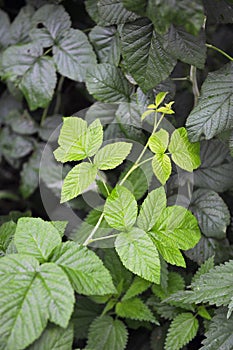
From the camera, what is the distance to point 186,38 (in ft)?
3.13

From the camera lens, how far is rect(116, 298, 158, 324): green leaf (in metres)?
1.04

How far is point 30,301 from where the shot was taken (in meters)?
0.76

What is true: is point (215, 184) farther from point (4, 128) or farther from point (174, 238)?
point (4, 128)

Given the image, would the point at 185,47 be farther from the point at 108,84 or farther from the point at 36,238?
the point at 36,238

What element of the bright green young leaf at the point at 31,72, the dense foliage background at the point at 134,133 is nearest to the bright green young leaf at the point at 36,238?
the dense foliage background at the point at 134,133

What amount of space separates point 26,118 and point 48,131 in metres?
0.10

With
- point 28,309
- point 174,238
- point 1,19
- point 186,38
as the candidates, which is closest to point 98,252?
point 174,238

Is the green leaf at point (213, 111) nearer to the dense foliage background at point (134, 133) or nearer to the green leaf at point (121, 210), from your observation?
the dense foliage background at point (134, 133)

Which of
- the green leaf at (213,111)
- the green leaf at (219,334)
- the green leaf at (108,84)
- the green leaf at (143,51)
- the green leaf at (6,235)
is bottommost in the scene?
the green leaf at (219,334)

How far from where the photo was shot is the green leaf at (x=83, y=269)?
0.81 meters

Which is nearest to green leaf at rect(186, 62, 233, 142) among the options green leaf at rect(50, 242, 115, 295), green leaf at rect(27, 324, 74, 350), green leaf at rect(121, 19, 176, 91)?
green leaf at rect(121, 19, 176, 91)

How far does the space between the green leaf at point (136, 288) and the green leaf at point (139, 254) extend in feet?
0.71

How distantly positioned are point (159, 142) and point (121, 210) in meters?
0.17

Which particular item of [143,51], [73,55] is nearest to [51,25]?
[73,55]
